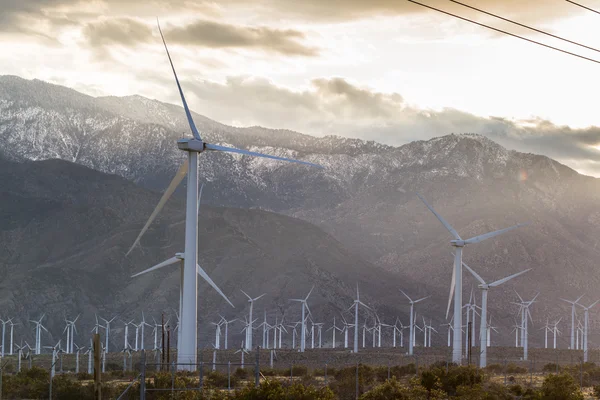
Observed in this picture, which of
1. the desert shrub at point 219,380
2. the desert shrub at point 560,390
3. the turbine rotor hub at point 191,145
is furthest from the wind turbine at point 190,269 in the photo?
the desert shrub at point 560,390

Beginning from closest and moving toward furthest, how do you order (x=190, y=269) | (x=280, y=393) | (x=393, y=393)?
(x=280, y=393), (x=393, y=393), (x=190, y=269)

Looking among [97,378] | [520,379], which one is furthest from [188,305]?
A: [97,378]

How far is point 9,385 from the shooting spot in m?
66.8

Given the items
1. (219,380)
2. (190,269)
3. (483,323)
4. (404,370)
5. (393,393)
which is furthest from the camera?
(483,323)

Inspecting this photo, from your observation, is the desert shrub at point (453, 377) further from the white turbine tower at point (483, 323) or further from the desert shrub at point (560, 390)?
the white turbine tower at point (483, 323)

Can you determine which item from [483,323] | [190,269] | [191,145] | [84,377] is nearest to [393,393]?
[190,269]

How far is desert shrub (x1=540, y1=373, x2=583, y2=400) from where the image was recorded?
56.3 meters

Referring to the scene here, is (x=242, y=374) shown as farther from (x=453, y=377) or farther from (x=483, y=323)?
(x=483, y=323)

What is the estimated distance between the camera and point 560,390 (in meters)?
56.9

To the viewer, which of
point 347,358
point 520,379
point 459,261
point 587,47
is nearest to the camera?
point 587,47

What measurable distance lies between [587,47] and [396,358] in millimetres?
112571

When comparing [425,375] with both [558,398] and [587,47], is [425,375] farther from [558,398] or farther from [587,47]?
[587,47]

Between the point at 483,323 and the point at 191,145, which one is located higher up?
the point at 191,145

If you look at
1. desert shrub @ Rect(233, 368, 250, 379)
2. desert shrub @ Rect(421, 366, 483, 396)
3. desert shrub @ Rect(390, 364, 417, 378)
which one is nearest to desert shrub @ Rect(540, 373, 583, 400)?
desert shrub @ Rect(421, 366, 483, 396)
